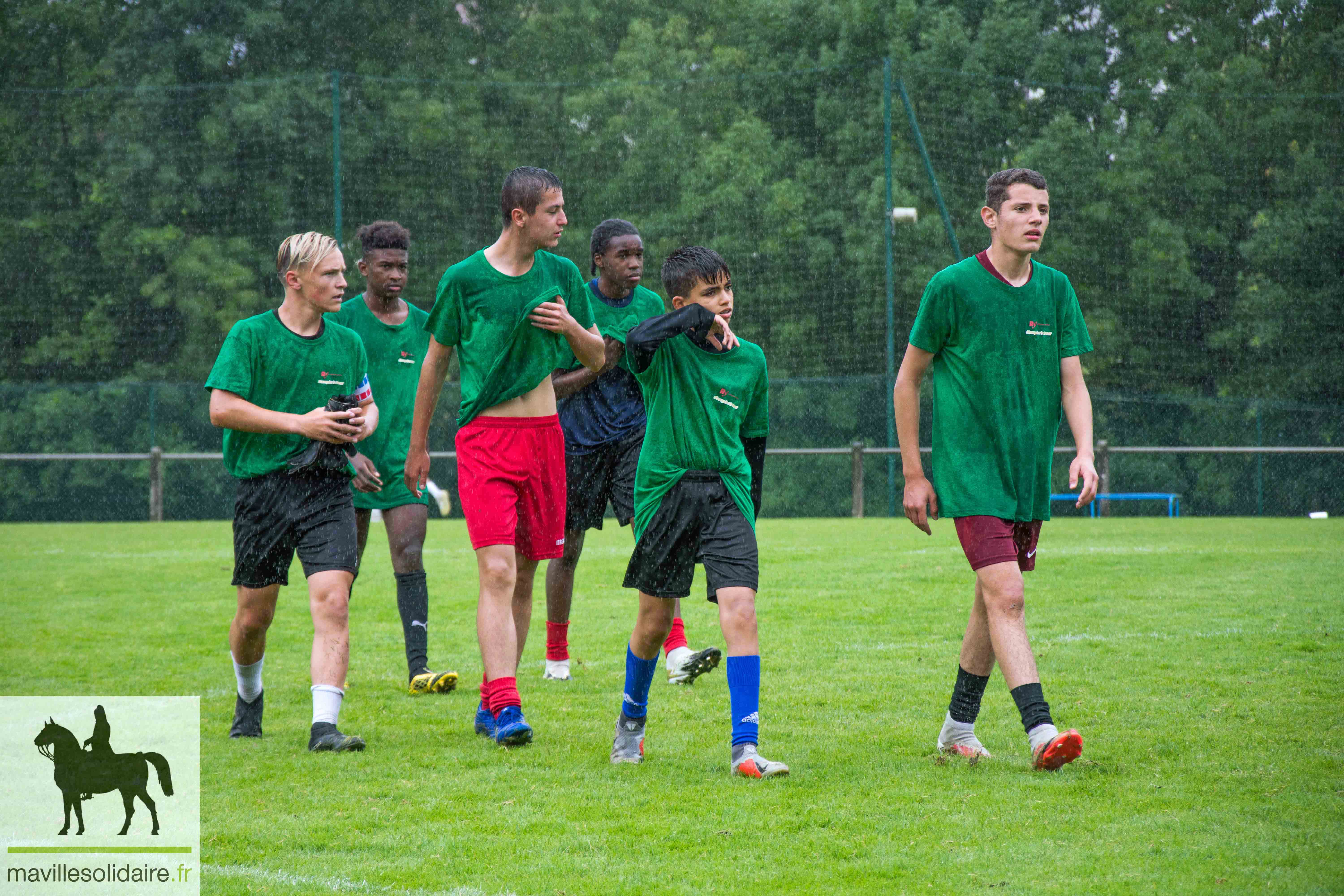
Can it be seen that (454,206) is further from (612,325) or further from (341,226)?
(612,325)

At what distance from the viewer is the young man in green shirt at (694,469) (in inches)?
179

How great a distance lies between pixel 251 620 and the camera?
17.1 ft

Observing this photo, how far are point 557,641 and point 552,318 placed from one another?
201 centimetres

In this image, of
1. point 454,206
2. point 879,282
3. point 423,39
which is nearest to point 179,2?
point 423,39

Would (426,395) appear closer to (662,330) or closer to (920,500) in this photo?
(662,330)

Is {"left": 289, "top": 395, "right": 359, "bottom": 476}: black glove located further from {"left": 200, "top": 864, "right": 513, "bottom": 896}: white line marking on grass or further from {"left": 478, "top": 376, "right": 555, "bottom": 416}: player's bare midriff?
{"left": 200, "top": 864, "right": 513, "bottom": 896}: white line marking on grass

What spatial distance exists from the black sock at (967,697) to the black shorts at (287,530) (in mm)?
2093

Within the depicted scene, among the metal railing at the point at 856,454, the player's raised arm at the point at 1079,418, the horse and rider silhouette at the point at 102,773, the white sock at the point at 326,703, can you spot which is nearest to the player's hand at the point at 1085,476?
the player's raised arm at the point at 1079,418

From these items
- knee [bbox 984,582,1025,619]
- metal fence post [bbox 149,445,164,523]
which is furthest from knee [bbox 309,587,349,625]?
metal fence post [bbox 149,445,164,523]

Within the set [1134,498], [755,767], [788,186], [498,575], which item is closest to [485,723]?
[498,575]

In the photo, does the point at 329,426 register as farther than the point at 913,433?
Yes

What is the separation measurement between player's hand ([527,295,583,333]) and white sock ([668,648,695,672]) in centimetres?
191

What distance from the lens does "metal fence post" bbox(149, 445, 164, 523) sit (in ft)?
70.2

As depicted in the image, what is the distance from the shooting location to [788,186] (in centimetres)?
2527
